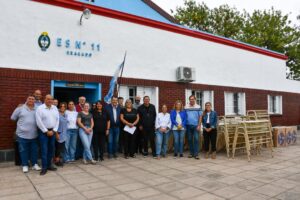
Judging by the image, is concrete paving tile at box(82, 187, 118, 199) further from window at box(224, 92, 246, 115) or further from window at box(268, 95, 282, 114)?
Answer: window at box(268, 95, 282, 114)

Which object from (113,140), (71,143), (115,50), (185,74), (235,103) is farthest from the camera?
(235,103)

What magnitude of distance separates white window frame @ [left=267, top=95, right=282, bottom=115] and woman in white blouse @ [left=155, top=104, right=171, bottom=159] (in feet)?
29.5

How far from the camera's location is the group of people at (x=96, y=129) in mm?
5863

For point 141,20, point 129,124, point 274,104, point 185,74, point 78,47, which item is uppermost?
point 141,20

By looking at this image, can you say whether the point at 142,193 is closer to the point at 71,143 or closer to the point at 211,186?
the point at 211,186

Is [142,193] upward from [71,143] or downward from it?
downward

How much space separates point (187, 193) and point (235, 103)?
913 cm

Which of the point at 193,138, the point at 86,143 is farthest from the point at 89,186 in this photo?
the point at 193,138

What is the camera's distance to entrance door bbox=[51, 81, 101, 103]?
767cm

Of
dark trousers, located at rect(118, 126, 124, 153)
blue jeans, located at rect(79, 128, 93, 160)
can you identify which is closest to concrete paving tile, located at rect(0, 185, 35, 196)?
blue jeans, located at rect(79, 128, 93, 160)

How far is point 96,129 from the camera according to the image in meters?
6.86

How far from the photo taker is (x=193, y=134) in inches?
301

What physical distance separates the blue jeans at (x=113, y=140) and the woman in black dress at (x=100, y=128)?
0.98 ft

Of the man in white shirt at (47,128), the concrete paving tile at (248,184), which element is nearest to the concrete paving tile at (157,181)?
the concrete paving tile at (248,184)
